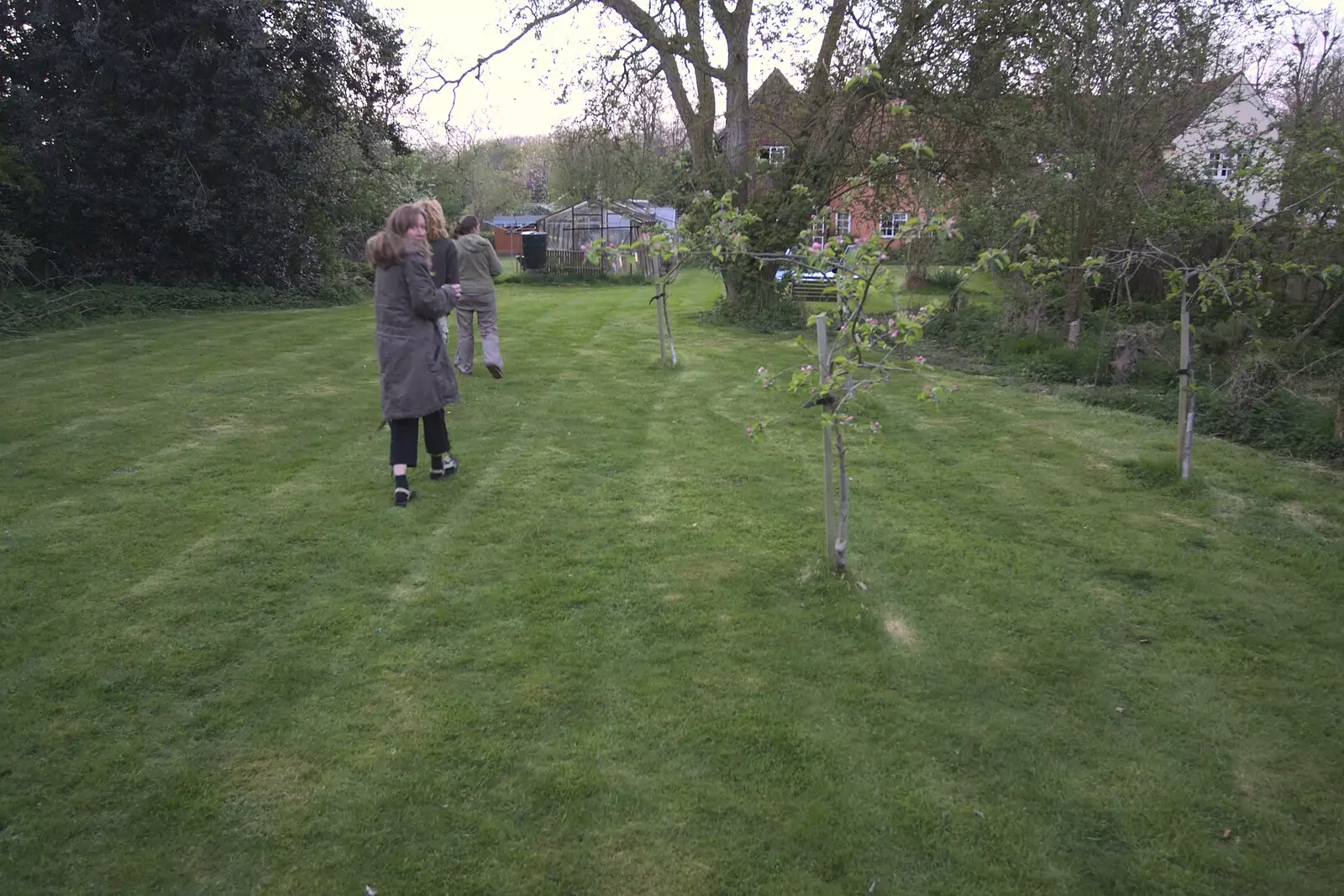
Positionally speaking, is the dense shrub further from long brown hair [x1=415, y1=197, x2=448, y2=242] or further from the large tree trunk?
the large tree trunk

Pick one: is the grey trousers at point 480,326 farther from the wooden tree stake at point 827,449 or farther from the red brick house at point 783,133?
the red brick house at point 783,133

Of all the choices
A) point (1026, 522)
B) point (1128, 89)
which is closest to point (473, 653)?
point (1026, 522)

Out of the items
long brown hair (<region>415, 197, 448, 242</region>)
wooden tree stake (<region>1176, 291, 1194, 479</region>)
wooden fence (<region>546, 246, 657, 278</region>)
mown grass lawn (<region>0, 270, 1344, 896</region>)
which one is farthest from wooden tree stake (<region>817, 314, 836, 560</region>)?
wooden fence (<region>546, 246, 657, 278</region>)

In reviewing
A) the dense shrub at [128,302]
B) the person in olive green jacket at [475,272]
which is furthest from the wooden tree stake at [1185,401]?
the dense shrub at [128,302]

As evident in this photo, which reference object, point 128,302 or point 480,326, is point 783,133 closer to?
point 480,326

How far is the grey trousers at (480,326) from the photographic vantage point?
7.87 m

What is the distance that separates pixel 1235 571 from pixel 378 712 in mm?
4269

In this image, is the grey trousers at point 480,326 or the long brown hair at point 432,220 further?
the grey trousers at point 480,326

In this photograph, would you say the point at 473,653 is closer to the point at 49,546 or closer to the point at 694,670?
the point at 694,670

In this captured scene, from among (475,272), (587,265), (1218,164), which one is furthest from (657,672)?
(587,265)

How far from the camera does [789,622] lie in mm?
3637

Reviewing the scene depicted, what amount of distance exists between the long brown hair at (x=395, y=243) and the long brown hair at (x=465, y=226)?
2.98m

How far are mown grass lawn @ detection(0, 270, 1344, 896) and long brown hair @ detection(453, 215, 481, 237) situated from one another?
266cm

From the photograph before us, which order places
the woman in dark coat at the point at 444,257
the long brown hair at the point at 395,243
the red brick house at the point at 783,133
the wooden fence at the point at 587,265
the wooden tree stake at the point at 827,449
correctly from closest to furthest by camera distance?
1. the wooden tree stake at the point at 827,449
2. the long brown hair at the point at 395,243
3. the woman in dark coat at the point at 444,257
4. the red brick house at the point at 783,133
5. the wooden fence at the point at 587,265
